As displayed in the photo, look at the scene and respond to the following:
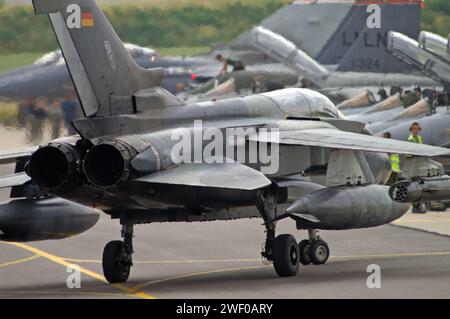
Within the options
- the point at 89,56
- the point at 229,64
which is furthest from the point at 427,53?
the point at 89,56

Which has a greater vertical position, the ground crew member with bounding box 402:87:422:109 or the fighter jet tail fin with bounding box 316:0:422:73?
the fighter jet tail fin with bounding box 316:0:422:73

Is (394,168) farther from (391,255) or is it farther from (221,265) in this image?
(221,265)

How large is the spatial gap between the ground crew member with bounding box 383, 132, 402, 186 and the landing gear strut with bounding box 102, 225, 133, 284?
4.07 meters

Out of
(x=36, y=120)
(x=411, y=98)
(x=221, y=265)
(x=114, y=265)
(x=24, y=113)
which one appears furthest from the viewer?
(x=411, y=98)

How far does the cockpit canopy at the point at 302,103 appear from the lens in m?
→ 20.5

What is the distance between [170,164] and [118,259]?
199 cm

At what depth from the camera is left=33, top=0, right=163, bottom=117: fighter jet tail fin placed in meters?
18.4

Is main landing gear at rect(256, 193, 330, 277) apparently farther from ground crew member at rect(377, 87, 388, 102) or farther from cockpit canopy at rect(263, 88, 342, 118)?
ground crew member at rect(377, 87, 388, 102)

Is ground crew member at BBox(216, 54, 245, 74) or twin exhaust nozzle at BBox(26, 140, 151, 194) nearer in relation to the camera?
twin exhaust nozzle at BBox(26, 140, 151, 194)

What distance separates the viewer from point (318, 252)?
2056 centimetres

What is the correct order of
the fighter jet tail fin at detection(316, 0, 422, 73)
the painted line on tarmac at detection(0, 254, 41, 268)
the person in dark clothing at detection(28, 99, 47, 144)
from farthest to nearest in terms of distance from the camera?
the fighter jet tail fin at detection(316, 0, 422, 73) < the person in dark clothing at detection(28, 99, 47, 144) < the painted line on tarmac at detection(0, 254, 41, 268)

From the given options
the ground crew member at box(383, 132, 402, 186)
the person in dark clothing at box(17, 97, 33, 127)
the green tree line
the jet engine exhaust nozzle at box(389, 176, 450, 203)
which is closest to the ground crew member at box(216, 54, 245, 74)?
the green tree line

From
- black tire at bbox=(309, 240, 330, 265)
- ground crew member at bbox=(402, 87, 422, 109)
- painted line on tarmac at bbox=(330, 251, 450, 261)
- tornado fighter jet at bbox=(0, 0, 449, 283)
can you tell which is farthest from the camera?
ground crew member at bbox=(402, 87, 422, 109)
